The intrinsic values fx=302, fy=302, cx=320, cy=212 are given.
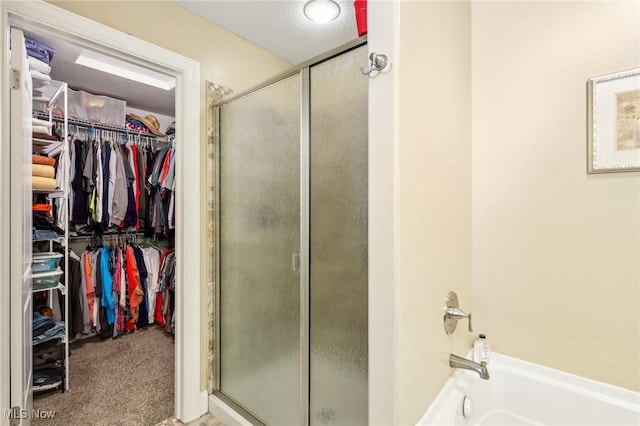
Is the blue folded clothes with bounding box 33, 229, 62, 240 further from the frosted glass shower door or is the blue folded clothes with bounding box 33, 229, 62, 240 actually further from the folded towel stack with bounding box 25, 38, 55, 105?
the frosted glass shower door

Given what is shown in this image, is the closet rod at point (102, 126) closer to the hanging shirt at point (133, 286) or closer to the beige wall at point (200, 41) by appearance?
the hanging shirt at point (133, 286)

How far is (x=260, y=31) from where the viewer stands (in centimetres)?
209

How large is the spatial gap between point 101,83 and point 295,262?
2.82m

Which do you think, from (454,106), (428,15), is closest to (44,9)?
(428,15)

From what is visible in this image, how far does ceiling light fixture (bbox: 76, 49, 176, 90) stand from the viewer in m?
2.41

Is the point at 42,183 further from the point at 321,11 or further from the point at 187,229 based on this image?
the point at 321,11

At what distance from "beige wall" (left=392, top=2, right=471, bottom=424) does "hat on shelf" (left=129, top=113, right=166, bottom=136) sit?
327cm

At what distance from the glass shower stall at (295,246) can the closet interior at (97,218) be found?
2.99 ft

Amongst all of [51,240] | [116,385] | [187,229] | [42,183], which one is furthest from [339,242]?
[51,240]

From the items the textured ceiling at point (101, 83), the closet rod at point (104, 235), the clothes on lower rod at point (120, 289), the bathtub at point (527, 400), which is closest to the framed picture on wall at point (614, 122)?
the bathtub at point (527, 400)

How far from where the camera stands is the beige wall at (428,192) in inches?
38.0

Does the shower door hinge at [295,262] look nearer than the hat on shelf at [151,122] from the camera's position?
Yes

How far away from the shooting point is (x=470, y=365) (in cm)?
127

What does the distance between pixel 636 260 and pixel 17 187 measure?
8.60 feet
